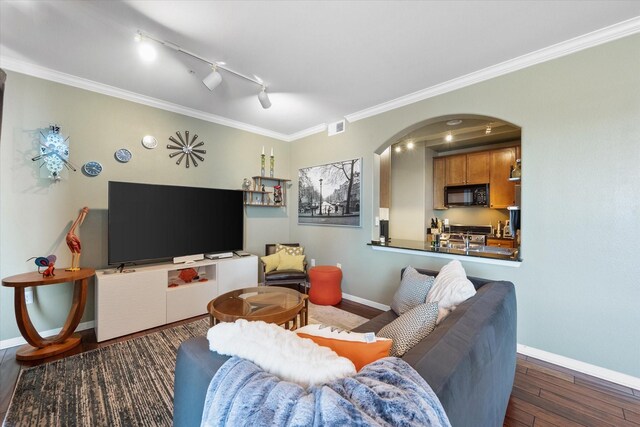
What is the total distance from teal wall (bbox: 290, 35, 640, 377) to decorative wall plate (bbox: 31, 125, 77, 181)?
13.7 ft

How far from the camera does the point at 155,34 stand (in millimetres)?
2018

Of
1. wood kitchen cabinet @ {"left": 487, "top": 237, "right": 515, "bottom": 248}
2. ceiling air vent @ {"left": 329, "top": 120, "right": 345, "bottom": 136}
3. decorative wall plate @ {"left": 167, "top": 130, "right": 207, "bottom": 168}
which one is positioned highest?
ceiling air vent @ {"left": 329, "top": 120, "right": 345, "bottom": 136}

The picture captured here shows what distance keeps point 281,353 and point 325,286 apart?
2654mm

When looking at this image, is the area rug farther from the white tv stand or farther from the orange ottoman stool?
the orange ottoman stool

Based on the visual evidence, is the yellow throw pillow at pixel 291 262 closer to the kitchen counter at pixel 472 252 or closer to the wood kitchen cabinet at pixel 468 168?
the kitchen counter at pixel 472 252

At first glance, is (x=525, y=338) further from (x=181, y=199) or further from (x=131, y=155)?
(x=131, y=155)

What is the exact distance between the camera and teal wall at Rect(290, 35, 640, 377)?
194cm

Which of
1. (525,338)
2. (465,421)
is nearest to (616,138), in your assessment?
(525,338)

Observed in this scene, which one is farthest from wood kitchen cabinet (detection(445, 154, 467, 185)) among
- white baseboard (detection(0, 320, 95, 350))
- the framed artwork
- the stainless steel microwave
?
white baseboard (detection(0, 320, 95, 350))

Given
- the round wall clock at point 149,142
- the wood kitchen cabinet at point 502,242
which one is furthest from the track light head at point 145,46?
the wood kitchen cabinet at point 502,242

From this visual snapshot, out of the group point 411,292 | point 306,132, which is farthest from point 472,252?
point 306,132

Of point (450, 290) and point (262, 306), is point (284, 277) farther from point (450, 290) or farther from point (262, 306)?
point (450, 290)

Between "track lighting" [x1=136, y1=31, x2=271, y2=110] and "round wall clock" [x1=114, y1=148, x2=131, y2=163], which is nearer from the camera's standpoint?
"track lighting" [x1=136, y1=31, x2=271, y2=110]

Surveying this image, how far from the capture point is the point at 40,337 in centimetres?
230
